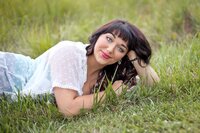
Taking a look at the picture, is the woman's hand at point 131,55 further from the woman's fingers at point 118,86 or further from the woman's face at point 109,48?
the woman's fingers at point 118,86

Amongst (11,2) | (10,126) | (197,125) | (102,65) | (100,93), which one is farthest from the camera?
(11,2)

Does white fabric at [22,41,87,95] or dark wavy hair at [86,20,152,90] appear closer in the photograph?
white fabric at [22,41,87,95]

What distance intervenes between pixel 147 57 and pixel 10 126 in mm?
1278

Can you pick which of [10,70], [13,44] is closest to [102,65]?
[10,70]

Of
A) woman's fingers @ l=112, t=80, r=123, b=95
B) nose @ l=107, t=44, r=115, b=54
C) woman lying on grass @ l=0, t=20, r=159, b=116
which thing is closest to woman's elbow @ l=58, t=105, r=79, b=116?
Answer: woman lying on grass @ l=0, t=20, r=159, b=116

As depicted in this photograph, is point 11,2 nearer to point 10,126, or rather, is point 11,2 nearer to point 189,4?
point 189,4

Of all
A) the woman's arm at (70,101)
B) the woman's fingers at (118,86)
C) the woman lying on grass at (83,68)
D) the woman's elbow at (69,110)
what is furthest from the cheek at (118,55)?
the woman's elbow at (69,110)

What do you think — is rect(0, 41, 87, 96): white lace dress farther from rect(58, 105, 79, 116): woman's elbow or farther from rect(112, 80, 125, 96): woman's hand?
rect(112, 80, 125, 96): woman's hand

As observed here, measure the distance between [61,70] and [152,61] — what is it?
1343 mm

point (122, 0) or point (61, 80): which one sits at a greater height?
point (122, 0)

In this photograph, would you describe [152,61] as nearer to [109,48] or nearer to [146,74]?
[146,74]

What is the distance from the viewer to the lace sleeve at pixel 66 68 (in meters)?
2.96

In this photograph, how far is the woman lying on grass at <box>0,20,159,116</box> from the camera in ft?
9.77

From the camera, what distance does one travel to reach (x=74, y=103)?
294 centimetres
